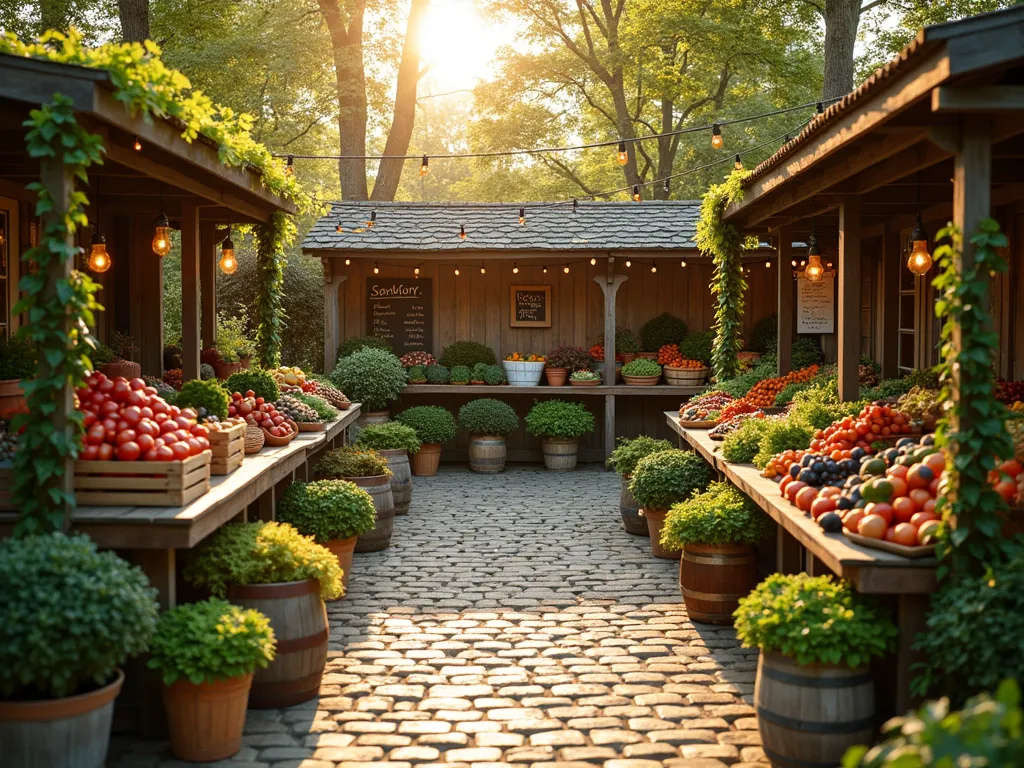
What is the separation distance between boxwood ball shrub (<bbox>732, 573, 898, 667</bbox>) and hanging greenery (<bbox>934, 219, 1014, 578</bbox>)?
1.37ft

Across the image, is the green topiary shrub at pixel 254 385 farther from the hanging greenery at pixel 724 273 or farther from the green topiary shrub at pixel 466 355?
the green topiary shrub at pixel 466 355

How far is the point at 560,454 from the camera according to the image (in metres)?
15.0

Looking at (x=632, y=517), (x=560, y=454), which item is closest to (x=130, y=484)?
(x=632, y=517)

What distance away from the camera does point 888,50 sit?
71.2 ft

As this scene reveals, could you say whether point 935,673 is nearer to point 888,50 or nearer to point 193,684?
point 193,684

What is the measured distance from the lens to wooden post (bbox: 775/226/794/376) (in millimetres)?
11055

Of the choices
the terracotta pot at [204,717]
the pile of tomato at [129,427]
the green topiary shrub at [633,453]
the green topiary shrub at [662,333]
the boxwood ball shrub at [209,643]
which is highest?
the green topiary shrub at [662,333]

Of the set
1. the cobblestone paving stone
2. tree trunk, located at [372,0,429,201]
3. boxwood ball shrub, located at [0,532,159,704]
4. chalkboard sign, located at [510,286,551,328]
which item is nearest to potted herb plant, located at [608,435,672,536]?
the cobblestone paving stone

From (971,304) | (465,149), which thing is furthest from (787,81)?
(465,149)

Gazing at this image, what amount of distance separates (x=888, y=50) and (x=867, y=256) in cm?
1035

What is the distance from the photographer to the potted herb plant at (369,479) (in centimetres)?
944

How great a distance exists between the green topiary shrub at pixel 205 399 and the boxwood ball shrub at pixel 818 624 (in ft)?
13.8

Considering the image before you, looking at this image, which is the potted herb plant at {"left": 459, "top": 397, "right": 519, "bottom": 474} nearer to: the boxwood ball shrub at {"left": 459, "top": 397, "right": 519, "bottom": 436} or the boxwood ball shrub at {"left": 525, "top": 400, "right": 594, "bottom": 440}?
the boxwood ball shrub at {"left": 459, "top": 397, "right": 519, "bottom": 436}

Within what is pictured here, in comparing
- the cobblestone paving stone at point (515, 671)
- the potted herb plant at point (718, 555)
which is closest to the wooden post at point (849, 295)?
the potted herb plant at point (718, 555)
